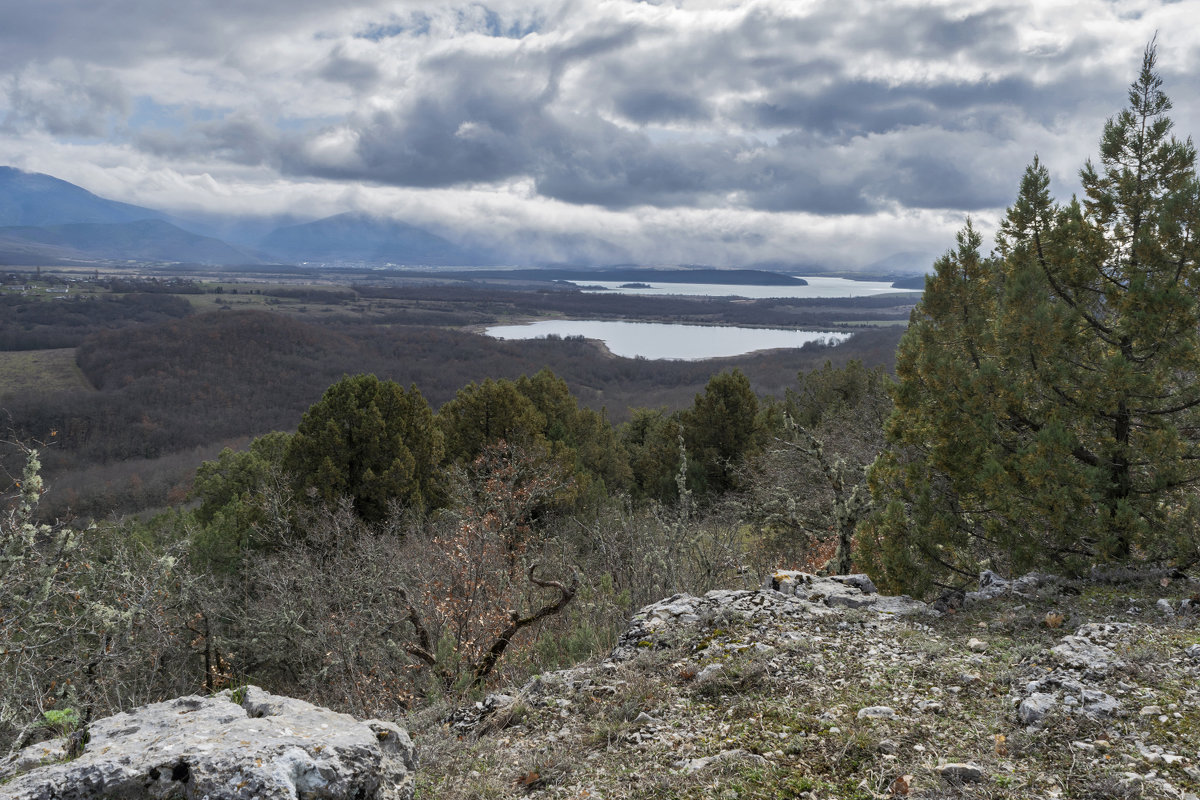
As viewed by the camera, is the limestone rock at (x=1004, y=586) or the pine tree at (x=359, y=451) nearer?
the limestone rock at (x=1004, y=586)

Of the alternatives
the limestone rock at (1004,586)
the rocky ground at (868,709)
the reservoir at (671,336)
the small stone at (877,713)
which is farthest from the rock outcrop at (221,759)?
the reservoir at (671,336)

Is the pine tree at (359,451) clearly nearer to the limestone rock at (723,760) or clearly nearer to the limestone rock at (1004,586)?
the limestone rock at (1004,586)

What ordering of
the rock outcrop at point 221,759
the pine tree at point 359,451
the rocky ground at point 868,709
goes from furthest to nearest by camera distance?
the pine tree at point 359,451
the rocky ground at point 868,709
the rock outcrop at point 221,759

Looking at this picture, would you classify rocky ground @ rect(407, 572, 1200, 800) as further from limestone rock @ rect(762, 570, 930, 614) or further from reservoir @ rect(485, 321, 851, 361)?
reservoir @ rect(485, 321, 851, 361)

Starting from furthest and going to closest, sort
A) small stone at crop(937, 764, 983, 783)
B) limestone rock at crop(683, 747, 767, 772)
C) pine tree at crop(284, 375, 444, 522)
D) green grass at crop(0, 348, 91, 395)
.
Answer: green grass at crop(0, 348, 91, 395)
pine tree at crop(284, 375, 444, 522)
limestone rock at crop(683, 747, 767, 772)
small stone at crop(937, 764, 983, 783)

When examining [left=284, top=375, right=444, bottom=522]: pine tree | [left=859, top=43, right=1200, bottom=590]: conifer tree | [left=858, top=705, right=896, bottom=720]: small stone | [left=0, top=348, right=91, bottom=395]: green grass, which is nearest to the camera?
[left=858, top=705, right=896, bottom=720]: small stone

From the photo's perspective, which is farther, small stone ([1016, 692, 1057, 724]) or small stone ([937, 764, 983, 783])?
small stone ([1016, 692, 1057, 724])

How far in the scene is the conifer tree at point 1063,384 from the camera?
6.32 metres

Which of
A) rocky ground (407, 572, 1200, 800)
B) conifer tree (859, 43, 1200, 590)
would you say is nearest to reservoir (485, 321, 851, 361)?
conifer tree (859, 43, 1200, 590)

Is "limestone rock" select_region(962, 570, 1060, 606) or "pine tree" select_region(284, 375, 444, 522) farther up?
"limestone rock" select_region(962, 570, 1060, 606)

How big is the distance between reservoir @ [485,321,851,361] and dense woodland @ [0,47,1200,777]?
8275 centimetres

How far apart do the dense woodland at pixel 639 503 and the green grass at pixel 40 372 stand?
74.2 meters

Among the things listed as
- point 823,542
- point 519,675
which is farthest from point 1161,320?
point 823,542

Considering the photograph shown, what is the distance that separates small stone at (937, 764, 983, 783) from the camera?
3.58 metres
